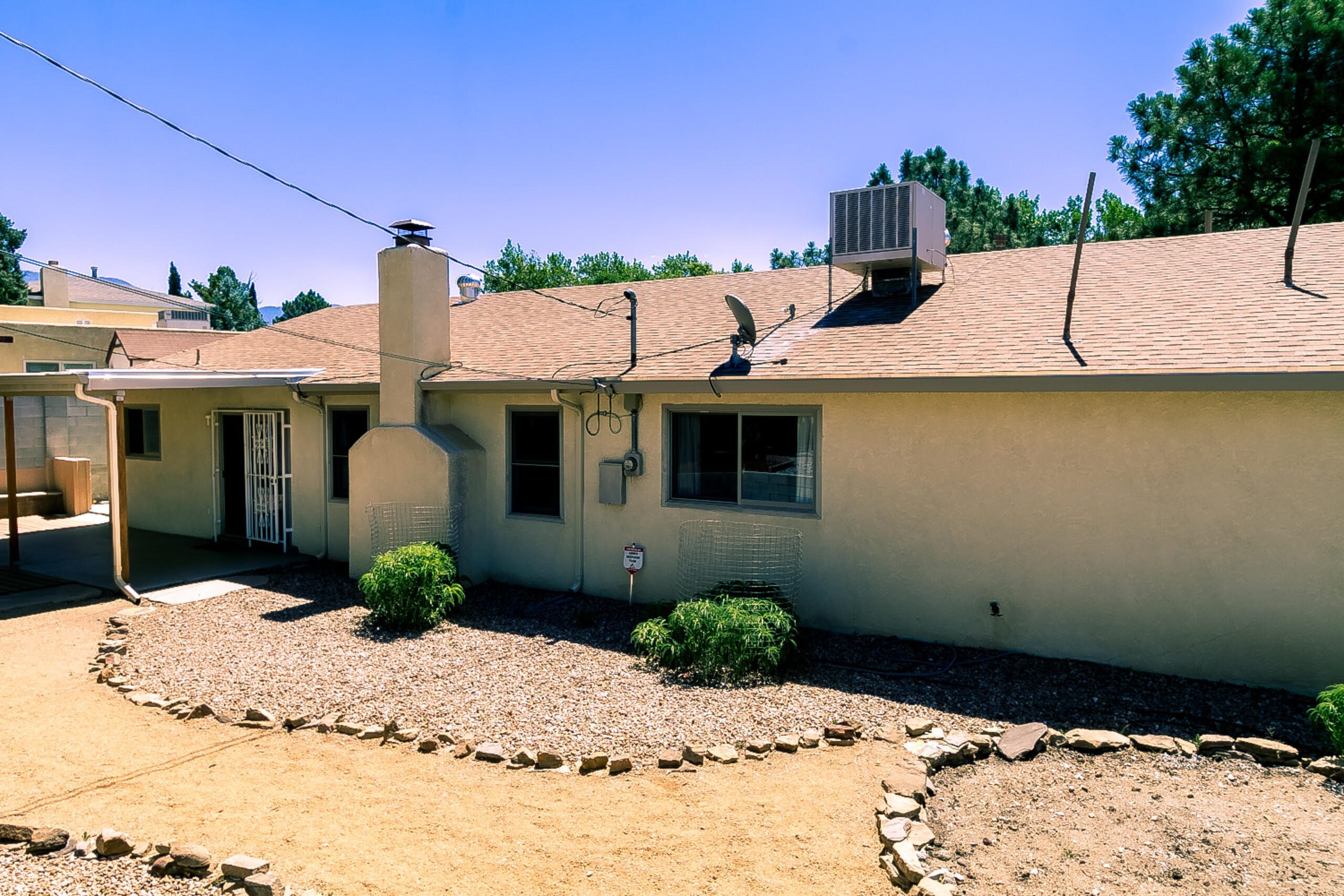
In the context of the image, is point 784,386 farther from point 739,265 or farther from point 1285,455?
point 739,265

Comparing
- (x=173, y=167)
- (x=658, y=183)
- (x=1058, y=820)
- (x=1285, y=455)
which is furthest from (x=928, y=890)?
(x=658, y=183)

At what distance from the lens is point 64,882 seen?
391cm

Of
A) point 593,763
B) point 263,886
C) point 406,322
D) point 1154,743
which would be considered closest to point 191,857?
point 263,886

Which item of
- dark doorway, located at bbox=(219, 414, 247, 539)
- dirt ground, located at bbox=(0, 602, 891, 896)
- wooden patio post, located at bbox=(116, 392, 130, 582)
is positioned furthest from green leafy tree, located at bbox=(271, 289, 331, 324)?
dirt ground, located at bbox=(0, 602, 891, 896)

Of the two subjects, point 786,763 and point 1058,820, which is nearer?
point 1058,820

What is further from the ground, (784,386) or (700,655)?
(784,386)

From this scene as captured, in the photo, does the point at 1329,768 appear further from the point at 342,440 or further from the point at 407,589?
the point at 342,440

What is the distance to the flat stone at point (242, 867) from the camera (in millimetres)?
3859

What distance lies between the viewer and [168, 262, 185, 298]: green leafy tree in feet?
188

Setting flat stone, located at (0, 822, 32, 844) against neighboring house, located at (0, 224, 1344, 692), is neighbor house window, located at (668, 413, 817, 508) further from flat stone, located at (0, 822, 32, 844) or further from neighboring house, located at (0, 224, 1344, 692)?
flat stone, located at (0, 822, 32, 844)

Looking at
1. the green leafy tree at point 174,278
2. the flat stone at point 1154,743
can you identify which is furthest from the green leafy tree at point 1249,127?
the green leafy tree at point 174,278

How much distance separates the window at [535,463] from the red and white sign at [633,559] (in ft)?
4.49

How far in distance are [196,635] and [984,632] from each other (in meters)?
7.71

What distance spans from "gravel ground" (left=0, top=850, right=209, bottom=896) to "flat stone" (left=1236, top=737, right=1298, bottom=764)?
240 inches
